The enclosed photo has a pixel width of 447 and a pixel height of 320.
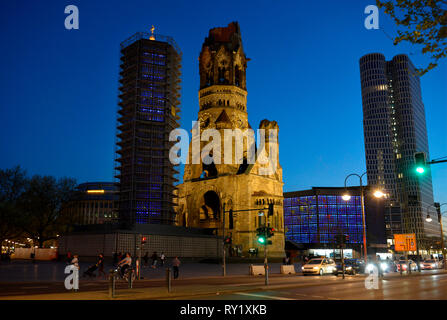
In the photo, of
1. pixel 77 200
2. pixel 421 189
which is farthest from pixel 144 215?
pixel 421 189

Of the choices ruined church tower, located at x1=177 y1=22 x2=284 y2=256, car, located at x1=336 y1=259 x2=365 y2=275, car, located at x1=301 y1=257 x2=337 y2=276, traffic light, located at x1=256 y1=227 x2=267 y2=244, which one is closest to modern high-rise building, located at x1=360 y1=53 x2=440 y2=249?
ruined church tower, located at x1=177 y1=22 x2=284 y2=256

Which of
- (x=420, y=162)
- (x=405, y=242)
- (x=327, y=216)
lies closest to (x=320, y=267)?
(x=405, y=242)

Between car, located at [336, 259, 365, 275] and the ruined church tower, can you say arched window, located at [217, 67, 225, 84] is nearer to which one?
the ruined church tower

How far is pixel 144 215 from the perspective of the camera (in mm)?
74000

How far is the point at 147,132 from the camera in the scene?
76.9 meters

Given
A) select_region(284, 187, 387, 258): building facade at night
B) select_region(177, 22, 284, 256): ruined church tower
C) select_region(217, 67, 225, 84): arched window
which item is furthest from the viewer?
select_region(284, 187, 387, 258): building facade at night

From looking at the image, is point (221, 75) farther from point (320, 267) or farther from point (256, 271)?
point (320, 267)

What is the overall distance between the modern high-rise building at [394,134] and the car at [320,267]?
142 m

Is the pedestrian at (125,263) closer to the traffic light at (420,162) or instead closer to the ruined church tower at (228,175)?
the traffic light at (420,162)

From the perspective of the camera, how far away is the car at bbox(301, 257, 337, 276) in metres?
36.1

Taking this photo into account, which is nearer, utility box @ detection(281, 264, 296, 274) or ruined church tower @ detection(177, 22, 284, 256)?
utility box @ detection(281, 264, 296, 274)

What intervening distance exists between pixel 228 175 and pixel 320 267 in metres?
41.6

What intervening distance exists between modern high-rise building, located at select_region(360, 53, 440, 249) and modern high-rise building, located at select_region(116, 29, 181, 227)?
122 meters
